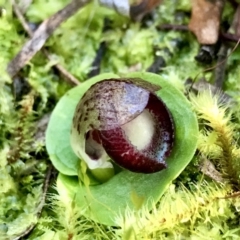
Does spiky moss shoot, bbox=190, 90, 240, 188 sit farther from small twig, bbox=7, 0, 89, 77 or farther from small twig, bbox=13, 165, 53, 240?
small twig, bbox=7, 0, 89, 77

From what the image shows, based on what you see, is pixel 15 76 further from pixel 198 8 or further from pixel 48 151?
pixel 198 8

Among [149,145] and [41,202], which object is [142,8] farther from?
[41,202]

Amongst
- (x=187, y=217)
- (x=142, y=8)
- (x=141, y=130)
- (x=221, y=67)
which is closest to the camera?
(x=187, y=217)

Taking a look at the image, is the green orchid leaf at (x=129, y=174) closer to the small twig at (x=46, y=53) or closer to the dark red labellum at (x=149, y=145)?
the dark red labellum at (x=149, y=145)

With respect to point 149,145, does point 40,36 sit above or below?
above

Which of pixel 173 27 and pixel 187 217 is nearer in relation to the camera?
pixel 187 217

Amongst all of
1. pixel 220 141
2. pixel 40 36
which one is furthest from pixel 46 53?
pixel 220 141

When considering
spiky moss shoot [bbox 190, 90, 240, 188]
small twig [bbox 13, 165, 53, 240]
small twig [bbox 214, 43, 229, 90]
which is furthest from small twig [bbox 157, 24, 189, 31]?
small twig [bbox 13, 165, 53, 240]
